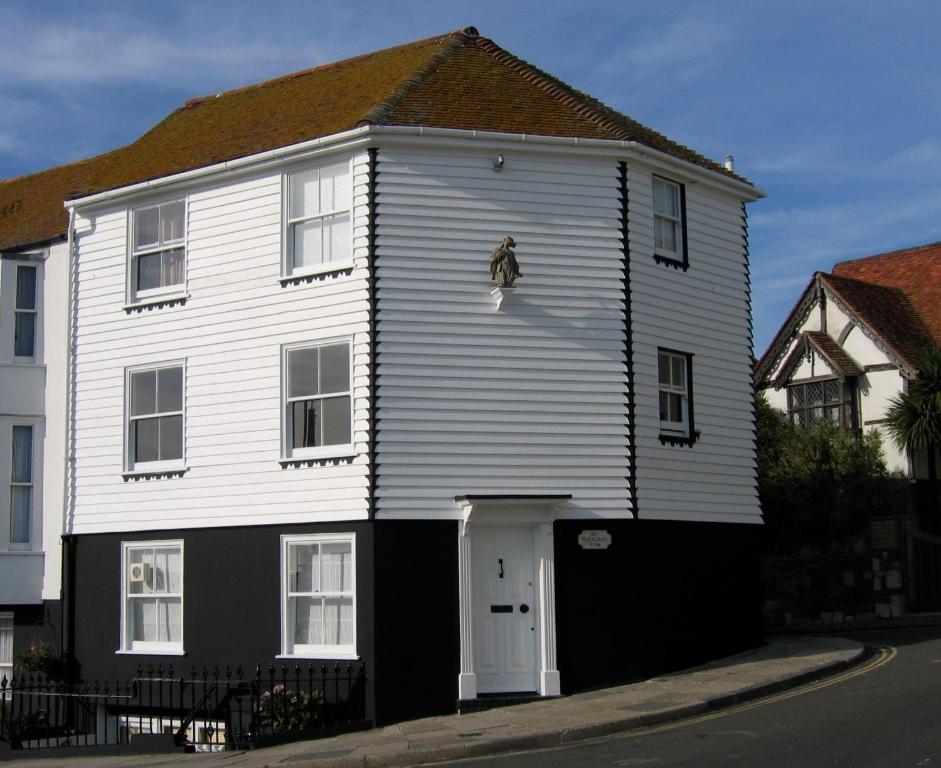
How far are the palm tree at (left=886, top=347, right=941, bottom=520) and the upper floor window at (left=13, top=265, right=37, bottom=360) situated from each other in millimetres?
20756

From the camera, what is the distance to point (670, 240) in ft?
68.8

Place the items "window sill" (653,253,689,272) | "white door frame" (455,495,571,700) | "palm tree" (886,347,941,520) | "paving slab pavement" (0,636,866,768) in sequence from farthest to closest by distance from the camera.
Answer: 1. "palm tree" (886,347,941,520)
2. "window sill" (653,253,689,272)
3. "white door frame" (455,495,571,700)
4. "paving slab pavement" (0,636,866,768)

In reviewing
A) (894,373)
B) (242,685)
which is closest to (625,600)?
(242,685)

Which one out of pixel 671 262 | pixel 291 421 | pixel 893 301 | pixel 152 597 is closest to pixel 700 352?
pixel 671 262

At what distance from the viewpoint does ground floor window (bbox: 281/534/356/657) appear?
18.2 meters

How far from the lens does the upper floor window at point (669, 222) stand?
67.9 ft

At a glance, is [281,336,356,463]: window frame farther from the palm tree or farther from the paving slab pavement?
the palm tree

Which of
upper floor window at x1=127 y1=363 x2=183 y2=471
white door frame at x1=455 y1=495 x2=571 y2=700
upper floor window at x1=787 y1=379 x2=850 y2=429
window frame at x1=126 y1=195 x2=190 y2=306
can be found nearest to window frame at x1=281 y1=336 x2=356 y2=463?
white door frame at x1=455 y1=495 x2=571 y2=700

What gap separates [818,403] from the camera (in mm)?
34938

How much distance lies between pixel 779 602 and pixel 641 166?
43.1 feet

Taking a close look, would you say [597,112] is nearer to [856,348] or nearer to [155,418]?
[155,418]

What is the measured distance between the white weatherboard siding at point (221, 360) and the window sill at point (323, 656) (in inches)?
79.3

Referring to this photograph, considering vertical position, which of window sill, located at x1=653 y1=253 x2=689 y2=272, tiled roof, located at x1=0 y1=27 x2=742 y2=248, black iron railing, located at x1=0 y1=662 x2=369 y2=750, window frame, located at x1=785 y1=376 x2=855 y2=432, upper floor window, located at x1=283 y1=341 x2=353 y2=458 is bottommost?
black iron railing, located at x1=0 y1=662 x2=369 y2=750

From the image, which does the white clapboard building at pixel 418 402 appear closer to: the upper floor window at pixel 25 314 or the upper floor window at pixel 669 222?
the upper floor window at pixel 669 222
